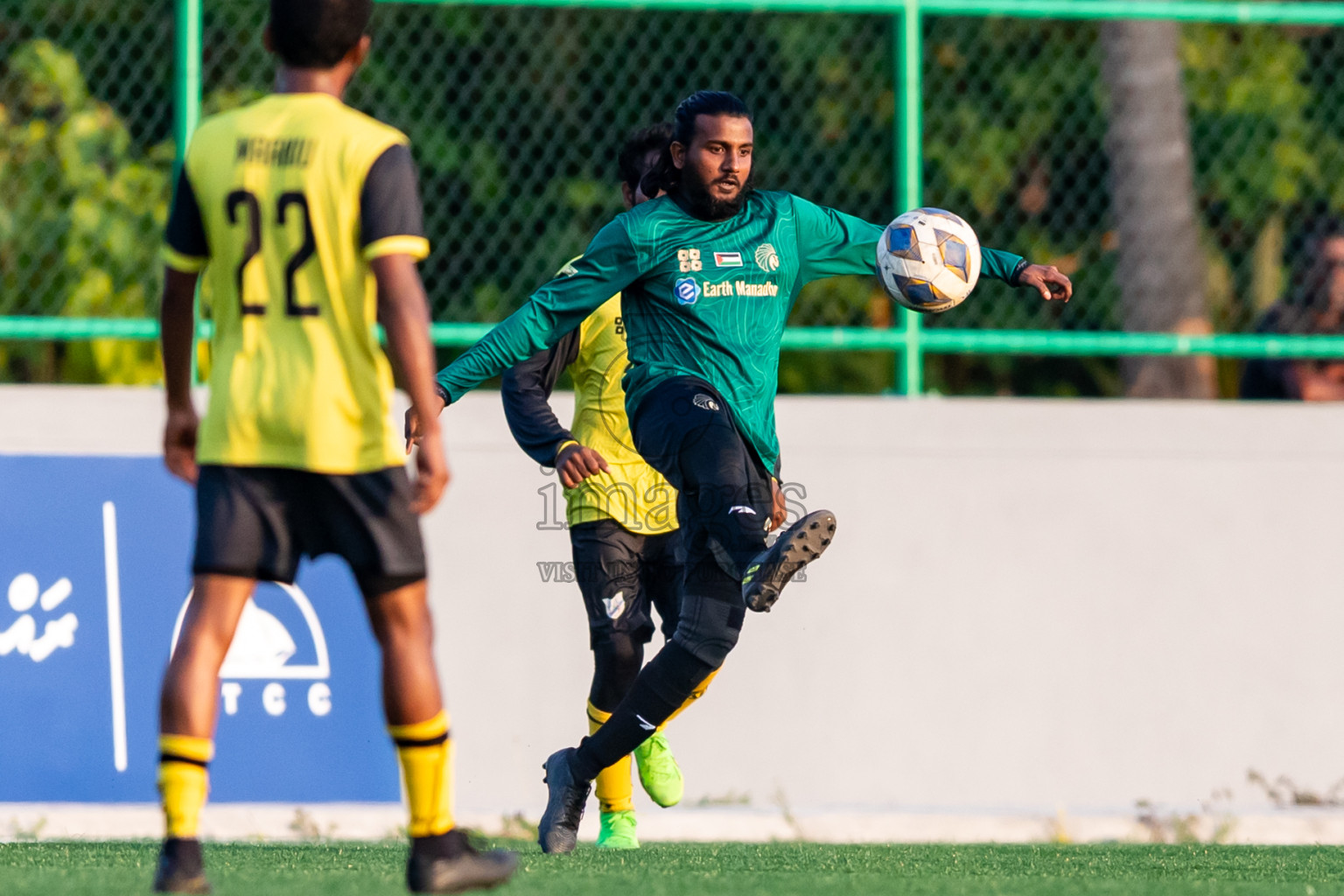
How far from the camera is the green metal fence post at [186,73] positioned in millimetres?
7535

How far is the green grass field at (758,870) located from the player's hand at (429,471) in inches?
37.3

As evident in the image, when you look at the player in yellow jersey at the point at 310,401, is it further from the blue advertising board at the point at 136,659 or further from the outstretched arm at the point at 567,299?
the blue advertising board at the point at 136,659

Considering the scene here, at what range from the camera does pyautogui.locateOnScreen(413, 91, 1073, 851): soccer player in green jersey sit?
5.28 meters

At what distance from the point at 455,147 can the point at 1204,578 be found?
12.0 ft

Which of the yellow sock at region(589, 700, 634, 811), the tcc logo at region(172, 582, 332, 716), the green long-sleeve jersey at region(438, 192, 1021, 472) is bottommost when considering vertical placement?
the yellow sock at region(589, 700, 634, 811)

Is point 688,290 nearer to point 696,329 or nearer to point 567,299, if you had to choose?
point 696,329

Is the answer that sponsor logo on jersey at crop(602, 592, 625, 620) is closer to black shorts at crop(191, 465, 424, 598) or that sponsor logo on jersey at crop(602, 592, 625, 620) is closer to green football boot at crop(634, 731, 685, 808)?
green football boot at crop(634, 731, 685, 808)

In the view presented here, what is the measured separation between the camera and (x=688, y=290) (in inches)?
213

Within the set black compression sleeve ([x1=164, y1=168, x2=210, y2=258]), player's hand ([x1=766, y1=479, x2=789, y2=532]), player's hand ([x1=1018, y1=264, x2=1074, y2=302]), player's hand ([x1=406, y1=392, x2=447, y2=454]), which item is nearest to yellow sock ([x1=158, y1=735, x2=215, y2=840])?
player's hand ([x1=406, y1=392, x2=447, y2=454])

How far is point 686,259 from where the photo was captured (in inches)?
213

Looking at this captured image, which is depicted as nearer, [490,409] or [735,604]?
[735,604]

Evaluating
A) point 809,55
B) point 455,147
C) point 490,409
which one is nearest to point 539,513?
point 490,409

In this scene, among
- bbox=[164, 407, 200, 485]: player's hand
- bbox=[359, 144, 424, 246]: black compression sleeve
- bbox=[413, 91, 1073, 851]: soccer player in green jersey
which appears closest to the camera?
bbox=[359, 144, 424, 246]: black compression sleeve

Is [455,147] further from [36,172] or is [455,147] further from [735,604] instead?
[735,604]
